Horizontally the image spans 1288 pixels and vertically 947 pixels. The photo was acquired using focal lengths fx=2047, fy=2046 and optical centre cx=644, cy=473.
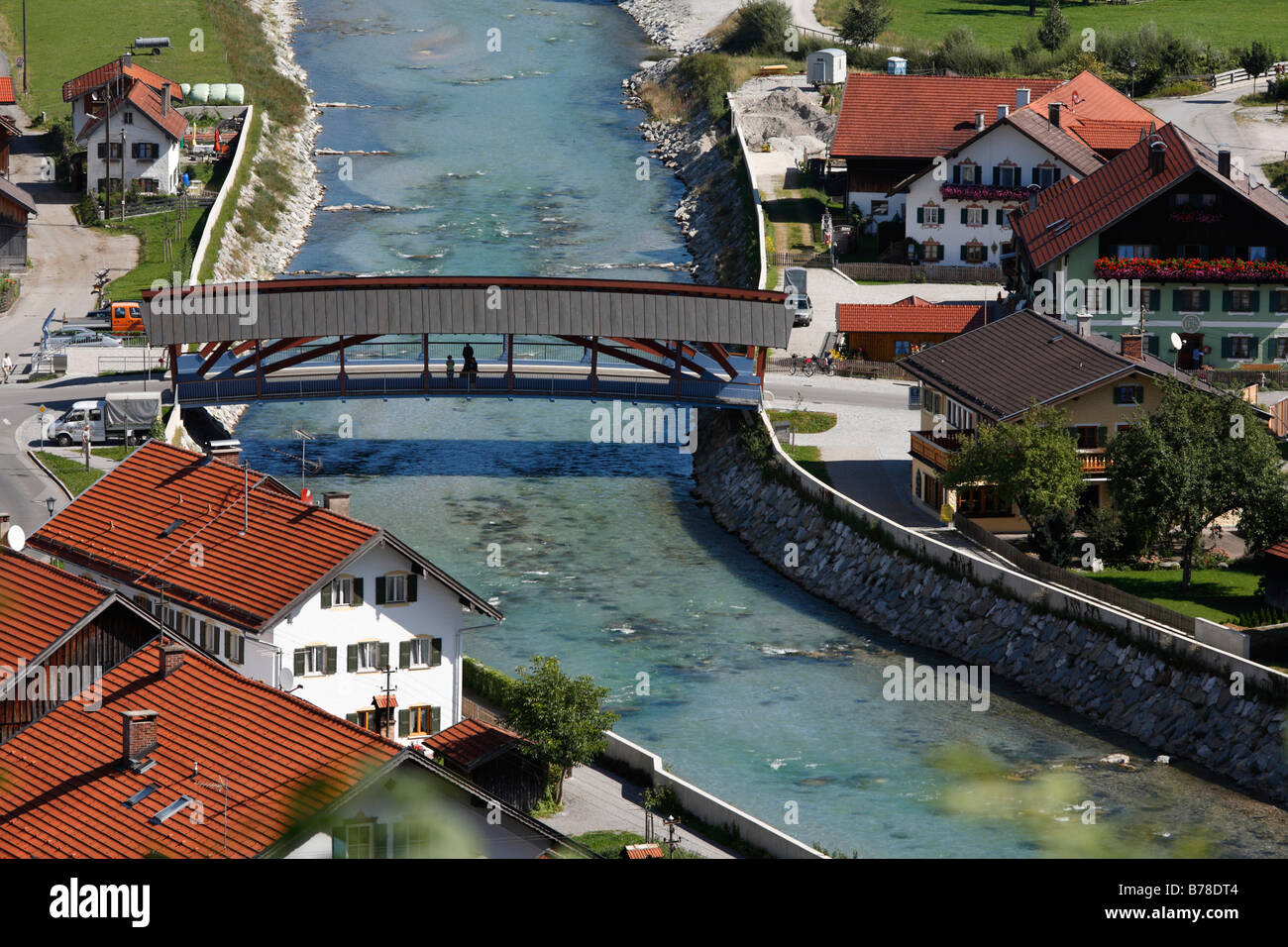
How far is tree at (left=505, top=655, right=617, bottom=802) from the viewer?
40.2m

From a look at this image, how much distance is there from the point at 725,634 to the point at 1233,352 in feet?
97.2

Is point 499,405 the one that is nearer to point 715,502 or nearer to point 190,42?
point 715,502

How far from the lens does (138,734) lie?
2792 cm

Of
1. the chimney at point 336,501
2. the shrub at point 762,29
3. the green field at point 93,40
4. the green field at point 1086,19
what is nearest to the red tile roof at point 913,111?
the green field at point 1086,19

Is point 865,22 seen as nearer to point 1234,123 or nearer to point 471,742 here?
point 1234,123

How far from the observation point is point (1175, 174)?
74.8m

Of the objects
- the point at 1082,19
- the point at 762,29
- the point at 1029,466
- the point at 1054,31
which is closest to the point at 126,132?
the point at 762,29

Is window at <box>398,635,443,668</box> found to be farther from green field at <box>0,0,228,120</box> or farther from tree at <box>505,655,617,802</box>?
green field at <box>0,0,228,120</box>

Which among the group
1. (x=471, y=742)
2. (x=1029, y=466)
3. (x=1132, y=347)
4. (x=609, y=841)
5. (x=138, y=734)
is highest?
(x=1132, y=347)

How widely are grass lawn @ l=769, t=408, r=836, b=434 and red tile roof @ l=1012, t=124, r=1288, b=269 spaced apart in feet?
34.2

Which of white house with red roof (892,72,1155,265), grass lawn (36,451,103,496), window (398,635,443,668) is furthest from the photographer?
white house with red roof (892,72,1155,265)

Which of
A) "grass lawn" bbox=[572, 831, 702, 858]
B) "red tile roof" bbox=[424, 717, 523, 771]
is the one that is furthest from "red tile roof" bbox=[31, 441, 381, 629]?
"grass lawn" bbox=[572, 831, 702, 858]

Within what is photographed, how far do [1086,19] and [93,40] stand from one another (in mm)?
65021

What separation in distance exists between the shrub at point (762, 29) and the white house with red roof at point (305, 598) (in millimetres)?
94762
